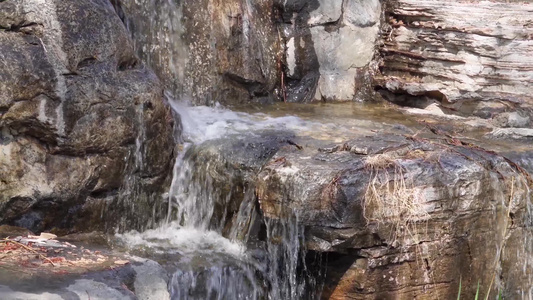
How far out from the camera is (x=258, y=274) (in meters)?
5.37

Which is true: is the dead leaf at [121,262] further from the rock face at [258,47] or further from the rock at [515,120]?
the rock at [515,120]

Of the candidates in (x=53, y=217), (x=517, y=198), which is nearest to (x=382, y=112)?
(x=517, y=198)

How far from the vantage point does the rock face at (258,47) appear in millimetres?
7262

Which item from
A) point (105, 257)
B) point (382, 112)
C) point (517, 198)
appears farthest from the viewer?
point (382, 112)

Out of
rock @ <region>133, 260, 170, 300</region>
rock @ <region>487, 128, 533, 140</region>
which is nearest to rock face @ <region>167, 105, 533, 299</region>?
rock @ <region>487, 128, 533, 140</region>

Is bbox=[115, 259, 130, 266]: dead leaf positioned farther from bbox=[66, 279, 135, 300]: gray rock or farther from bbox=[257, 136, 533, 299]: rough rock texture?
bbox=[257, 136, 533, 299]: rough rock texture

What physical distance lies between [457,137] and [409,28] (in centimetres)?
177

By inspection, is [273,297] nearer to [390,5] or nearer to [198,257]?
[198,257]

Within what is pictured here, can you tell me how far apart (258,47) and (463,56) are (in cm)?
190

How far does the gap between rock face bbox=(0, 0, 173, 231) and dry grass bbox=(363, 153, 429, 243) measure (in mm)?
1562

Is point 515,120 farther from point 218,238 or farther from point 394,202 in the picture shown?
point 218,238

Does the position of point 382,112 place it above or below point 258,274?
above

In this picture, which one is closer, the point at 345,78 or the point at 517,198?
the point at 517,198

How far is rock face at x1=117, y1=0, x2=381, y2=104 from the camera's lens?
7.26 meters
